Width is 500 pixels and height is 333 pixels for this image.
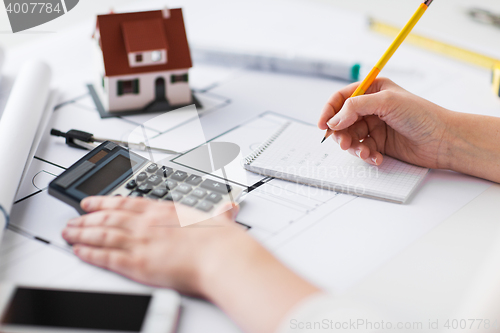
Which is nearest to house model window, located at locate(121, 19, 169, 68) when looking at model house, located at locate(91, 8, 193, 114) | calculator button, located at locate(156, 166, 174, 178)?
Result: model house, located at locate(91, 8, 193, 114)

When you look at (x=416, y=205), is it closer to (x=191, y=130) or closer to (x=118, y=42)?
(x=191, y=130)

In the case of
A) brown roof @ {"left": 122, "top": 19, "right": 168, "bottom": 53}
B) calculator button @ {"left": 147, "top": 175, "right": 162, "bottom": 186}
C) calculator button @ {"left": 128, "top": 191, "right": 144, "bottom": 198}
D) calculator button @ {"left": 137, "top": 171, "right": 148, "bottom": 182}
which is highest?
brown roof @ {"left": 122, "top": 19, "right": 168, "bottom": 53}

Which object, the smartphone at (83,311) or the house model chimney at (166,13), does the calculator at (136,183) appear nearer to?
the smartphone at (83,311)

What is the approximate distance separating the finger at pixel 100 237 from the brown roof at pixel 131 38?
1.24ft

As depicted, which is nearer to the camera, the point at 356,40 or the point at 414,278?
the point at 414,278

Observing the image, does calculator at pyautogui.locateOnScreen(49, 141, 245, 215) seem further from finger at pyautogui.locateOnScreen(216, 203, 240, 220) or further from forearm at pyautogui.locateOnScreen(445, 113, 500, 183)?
forearm at pyautogui.locateOnScreen(445, 113, 500, 183)

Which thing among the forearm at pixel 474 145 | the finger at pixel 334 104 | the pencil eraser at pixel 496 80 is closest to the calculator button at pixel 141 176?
the finger at pixel 334 104

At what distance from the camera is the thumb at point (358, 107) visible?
67 centimetres

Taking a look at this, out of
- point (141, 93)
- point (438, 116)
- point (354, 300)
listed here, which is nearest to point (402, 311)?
point (354, 300)

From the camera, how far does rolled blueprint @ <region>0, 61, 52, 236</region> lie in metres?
0.60

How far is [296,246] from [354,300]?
4.1 inches

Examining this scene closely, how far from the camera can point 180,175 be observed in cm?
62

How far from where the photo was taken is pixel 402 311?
0.46 m

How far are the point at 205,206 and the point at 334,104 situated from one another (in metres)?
0.30
